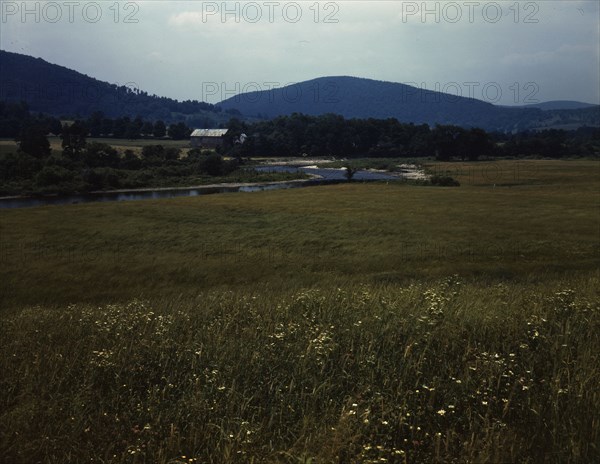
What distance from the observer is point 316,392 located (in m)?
7.10

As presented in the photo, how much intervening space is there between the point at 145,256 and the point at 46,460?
3559 centimetres

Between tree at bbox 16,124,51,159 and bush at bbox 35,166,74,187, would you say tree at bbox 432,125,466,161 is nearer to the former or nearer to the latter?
bush at bbox 35,166,74,187

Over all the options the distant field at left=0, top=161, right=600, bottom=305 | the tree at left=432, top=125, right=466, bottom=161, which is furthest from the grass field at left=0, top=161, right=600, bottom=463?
the tree at left=432, top=125, right=466, bottom=161

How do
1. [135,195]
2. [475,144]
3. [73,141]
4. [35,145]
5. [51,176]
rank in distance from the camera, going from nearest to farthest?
[135,195]
[51,176]
[35,145]
[73,141]
[475,144]

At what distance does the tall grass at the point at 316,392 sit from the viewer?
18.9ft

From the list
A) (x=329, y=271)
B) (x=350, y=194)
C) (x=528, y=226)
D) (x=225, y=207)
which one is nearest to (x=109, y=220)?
(x=225, y=207)

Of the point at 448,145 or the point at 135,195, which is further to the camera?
the point at 448,145

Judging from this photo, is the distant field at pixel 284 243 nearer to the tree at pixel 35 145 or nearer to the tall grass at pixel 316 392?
the tall grass at pixel 316 392

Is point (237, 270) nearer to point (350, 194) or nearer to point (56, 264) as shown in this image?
point (56, 264)

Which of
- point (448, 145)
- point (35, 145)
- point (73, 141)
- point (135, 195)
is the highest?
point (73, 141)

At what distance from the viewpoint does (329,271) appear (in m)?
33.7

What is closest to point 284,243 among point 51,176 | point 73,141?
point 51,176

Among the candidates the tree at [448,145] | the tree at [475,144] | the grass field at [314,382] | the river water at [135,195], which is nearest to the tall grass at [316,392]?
the grass field at [314,382]

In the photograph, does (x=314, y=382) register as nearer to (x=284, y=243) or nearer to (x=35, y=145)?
(x=284, y=243)
